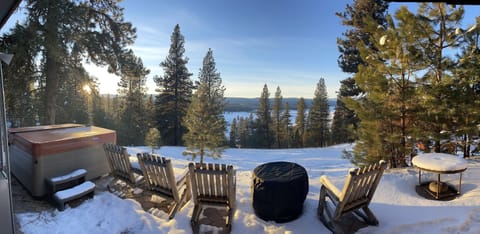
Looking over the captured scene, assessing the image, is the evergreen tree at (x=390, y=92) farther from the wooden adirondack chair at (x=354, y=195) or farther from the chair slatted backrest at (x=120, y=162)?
the chair slatted backrest at (x=120, y=162)

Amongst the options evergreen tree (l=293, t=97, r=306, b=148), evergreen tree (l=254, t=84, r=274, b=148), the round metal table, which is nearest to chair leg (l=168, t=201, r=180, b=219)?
the round metal table

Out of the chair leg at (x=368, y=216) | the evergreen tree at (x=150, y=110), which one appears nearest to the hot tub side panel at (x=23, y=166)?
the chair leg at (x=368, y=216)

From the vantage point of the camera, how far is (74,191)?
11.9 feet

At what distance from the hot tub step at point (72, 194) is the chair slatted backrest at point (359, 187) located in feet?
12.0

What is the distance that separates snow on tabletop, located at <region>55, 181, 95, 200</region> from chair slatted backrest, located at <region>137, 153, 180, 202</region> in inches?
39.2

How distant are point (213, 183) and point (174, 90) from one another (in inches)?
643

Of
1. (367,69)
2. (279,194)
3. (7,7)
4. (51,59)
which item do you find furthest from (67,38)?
(367,69)

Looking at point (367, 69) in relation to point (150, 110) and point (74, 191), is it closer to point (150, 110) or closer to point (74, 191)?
point (74, 191)

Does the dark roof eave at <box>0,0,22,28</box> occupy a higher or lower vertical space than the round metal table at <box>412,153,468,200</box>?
higher

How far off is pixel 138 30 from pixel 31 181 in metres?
6.49

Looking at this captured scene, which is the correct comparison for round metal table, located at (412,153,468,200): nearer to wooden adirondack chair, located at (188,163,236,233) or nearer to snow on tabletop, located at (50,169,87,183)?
wooden adirondack chair, located at (188,163,236,233)

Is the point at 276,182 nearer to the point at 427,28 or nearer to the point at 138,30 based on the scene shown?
the point at 427,28

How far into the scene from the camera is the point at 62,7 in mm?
6668

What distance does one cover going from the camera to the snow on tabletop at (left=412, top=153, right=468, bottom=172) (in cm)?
341
